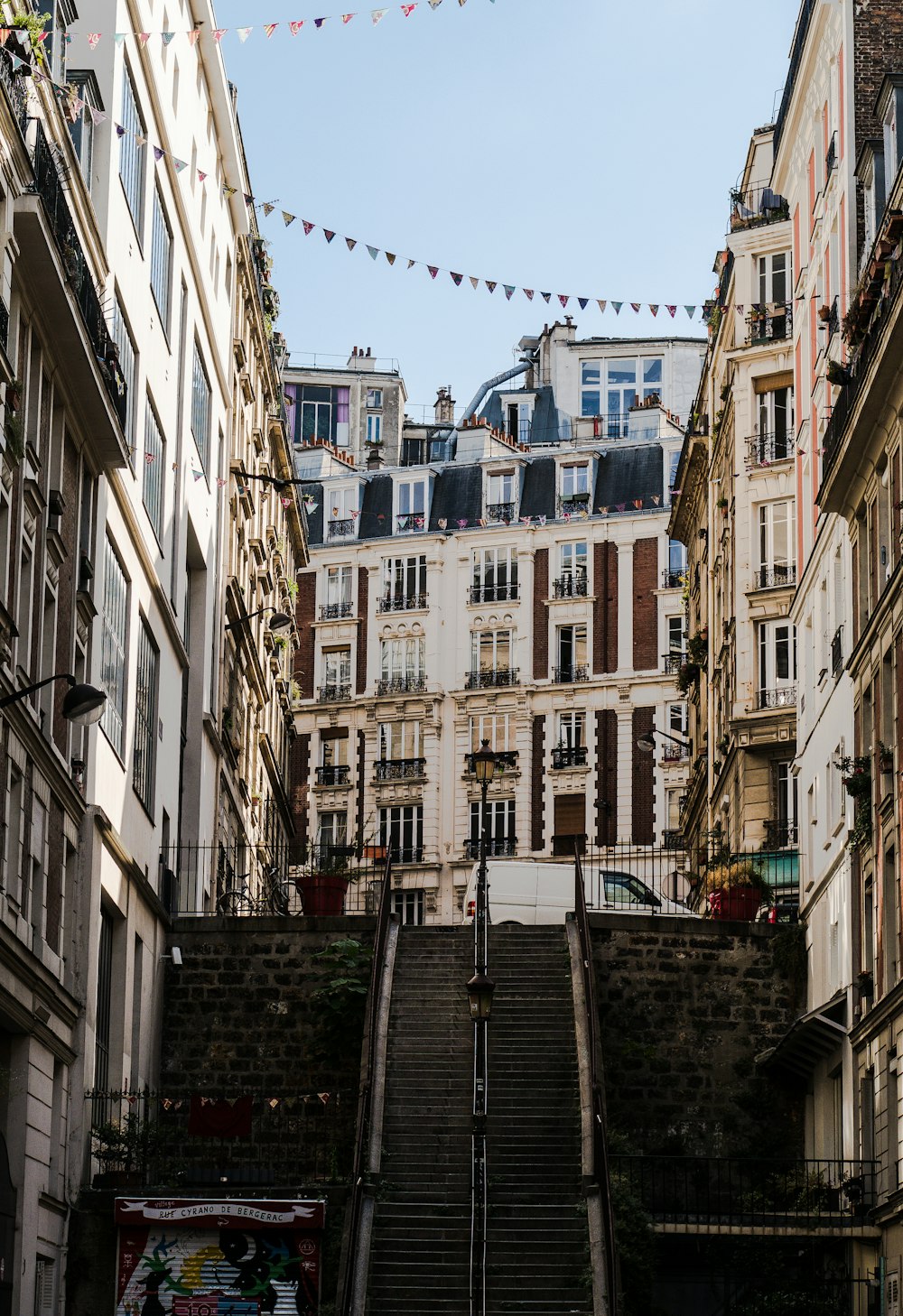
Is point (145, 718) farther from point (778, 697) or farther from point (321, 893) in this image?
point (778, 697)

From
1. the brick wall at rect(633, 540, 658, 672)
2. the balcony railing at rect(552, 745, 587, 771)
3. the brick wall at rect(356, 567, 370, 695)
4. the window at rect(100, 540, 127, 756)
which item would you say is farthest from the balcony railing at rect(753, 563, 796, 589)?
the brick wall at rect(356, 567, 370, 695)

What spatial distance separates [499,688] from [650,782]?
6.40 meters

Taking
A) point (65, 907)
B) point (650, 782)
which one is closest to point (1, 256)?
point (65, 907)

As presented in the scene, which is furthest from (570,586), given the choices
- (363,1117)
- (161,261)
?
(363,1117)

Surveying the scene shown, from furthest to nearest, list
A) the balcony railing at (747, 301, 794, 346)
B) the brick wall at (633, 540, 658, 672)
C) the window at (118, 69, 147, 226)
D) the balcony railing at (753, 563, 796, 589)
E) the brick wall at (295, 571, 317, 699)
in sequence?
1. the brick wall at (295, 571, 317, 699)
2. the brick wall at (633, 540, 658, 672)
3. the balcony railing at (747, 301, 794, 346)
4. the balcony railing at (753, 563, 796, 589)
5. the window at (118, 69, 147, 226)

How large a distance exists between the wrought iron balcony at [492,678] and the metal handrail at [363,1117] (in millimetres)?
36853

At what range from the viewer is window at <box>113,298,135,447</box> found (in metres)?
32.6

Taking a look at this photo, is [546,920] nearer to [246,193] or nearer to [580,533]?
[246,193]

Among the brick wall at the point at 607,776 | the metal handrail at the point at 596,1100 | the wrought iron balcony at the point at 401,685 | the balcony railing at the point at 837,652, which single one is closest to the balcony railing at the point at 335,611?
the wrought iron balcony at the point at 401,685

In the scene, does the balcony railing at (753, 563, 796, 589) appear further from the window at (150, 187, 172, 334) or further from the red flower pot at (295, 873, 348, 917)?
the window at (150, 187, 172, 334)

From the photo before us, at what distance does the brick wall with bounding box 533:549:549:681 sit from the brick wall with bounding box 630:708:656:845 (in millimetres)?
3722

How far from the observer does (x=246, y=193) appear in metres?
50.7

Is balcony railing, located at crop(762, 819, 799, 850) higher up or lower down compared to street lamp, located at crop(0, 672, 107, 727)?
higher up

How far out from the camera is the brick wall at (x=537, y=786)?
70.4m
